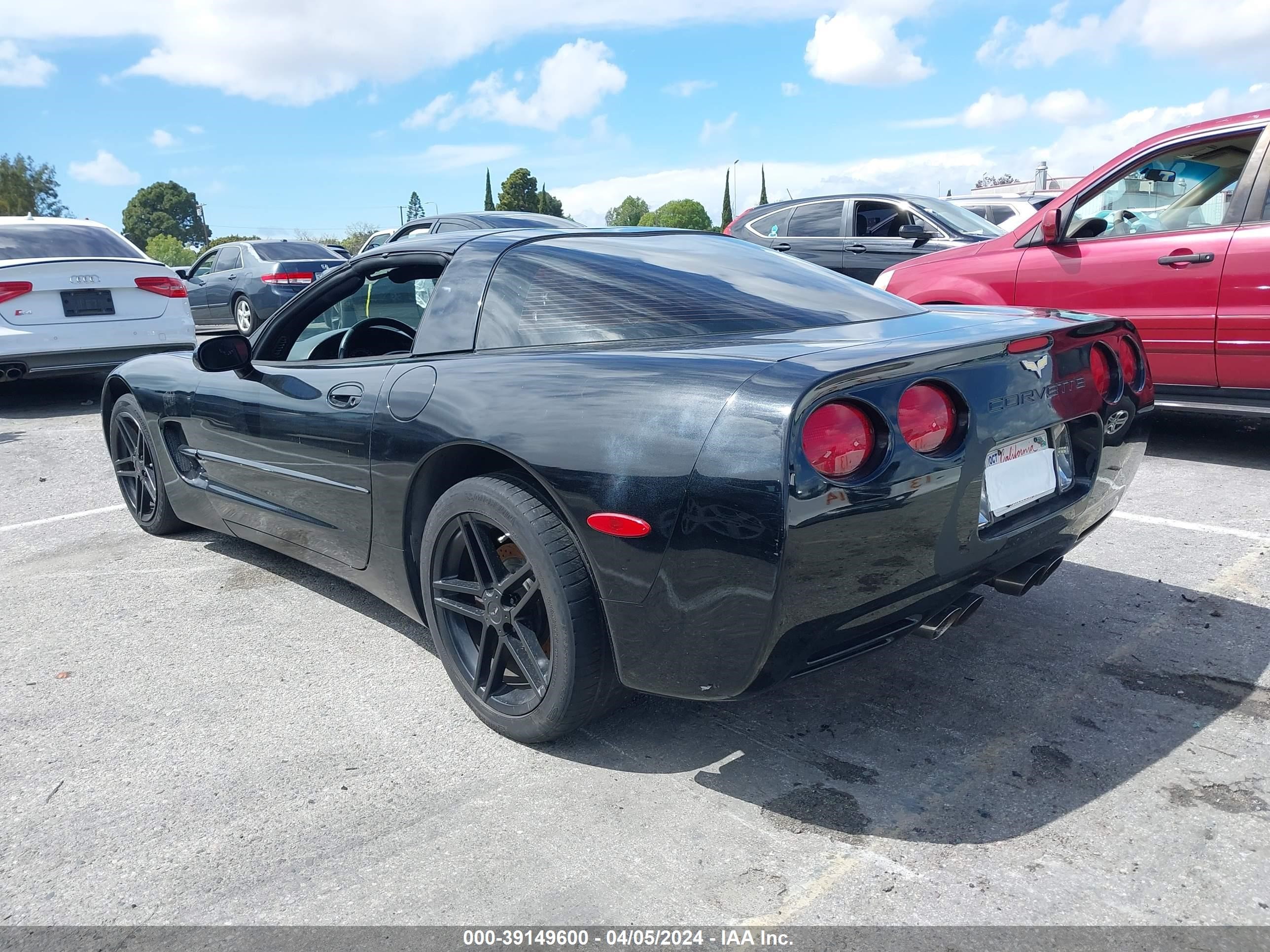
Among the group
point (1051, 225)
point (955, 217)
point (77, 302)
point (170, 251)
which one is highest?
point (170, 251)

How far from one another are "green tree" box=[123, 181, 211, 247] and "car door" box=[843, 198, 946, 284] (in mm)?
110657

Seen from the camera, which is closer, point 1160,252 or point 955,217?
point 1160,252

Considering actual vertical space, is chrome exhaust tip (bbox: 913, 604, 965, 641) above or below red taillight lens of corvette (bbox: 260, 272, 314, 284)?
below

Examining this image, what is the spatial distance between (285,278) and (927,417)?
1334 cm

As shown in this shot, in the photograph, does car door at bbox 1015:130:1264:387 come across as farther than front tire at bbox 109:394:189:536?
Yes

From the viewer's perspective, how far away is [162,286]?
8.59 metres

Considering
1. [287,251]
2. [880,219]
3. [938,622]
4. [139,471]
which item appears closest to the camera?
[938,622]

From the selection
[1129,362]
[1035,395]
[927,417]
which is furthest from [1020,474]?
[1129,362]

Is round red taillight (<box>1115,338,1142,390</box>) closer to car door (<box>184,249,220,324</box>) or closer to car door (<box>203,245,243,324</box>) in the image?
car door (<box>203,245,243,324</box>)

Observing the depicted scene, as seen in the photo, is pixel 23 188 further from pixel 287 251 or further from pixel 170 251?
pixel 287 251

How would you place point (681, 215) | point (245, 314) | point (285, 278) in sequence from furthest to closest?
point (681, 215) < point (245, 314) < point (285, 278)

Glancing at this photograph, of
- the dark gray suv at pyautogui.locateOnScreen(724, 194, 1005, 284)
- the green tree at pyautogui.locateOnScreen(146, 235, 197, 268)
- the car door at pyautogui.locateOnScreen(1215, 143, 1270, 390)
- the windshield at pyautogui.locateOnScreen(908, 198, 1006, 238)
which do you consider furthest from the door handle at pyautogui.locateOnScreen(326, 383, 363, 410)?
the green tree at pyautogui.locateOnScreen(146, 235, 197, 268)

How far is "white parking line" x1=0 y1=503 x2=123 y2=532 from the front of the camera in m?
4.96

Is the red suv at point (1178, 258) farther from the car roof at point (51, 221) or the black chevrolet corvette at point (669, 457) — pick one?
the car roof at point (51, 221)
